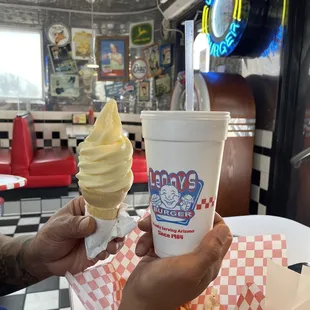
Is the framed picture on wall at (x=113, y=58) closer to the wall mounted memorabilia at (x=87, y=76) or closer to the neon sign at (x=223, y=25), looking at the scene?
the wall mounted memorabilia at (x=87, y=76)

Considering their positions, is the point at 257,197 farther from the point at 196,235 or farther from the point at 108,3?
the point at 108,3

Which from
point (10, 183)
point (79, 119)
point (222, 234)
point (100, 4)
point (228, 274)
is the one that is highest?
point (100, 4)

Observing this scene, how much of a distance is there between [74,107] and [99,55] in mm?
1022

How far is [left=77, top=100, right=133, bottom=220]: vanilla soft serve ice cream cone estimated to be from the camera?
2.53 ft

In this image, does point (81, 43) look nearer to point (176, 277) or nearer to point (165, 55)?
point (165, 55)

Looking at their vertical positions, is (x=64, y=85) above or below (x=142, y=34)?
below

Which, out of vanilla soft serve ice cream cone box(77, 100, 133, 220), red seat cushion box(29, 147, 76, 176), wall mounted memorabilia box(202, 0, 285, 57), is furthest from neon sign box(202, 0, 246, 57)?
red seat cushion box(29, 147, 76, 176)

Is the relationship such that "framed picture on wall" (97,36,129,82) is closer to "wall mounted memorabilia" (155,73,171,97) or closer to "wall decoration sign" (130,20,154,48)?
"wall decoration sign" (130,20,154,48)

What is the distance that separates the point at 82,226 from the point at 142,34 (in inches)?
203

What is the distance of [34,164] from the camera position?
416 cm

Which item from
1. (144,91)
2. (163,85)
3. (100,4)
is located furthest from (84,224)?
(100,4)

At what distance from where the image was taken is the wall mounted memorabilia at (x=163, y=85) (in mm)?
5148

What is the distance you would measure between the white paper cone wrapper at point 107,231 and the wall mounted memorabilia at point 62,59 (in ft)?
16.8

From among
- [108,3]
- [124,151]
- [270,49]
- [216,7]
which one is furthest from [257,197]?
[108,3]
